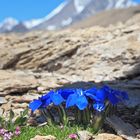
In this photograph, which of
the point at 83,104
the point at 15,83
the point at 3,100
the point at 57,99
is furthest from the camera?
the point at 15,83

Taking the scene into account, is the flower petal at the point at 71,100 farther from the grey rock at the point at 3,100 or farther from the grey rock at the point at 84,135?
the grey rock at the point at 3,100

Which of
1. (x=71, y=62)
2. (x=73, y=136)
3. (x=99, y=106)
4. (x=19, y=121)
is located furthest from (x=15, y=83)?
(x=71, y=62)

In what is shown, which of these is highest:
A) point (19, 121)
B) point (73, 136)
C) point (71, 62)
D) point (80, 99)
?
point (71, 62)

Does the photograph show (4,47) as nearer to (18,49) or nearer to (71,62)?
(18,49)

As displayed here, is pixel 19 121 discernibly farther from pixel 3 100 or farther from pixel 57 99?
pixel 3 100

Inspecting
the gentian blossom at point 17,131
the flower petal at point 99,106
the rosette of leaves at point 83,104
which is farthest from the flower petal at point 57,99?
the gentian blossom at point 17,131

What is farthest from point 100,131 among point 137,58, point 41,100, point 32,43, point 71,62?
point 32,43
